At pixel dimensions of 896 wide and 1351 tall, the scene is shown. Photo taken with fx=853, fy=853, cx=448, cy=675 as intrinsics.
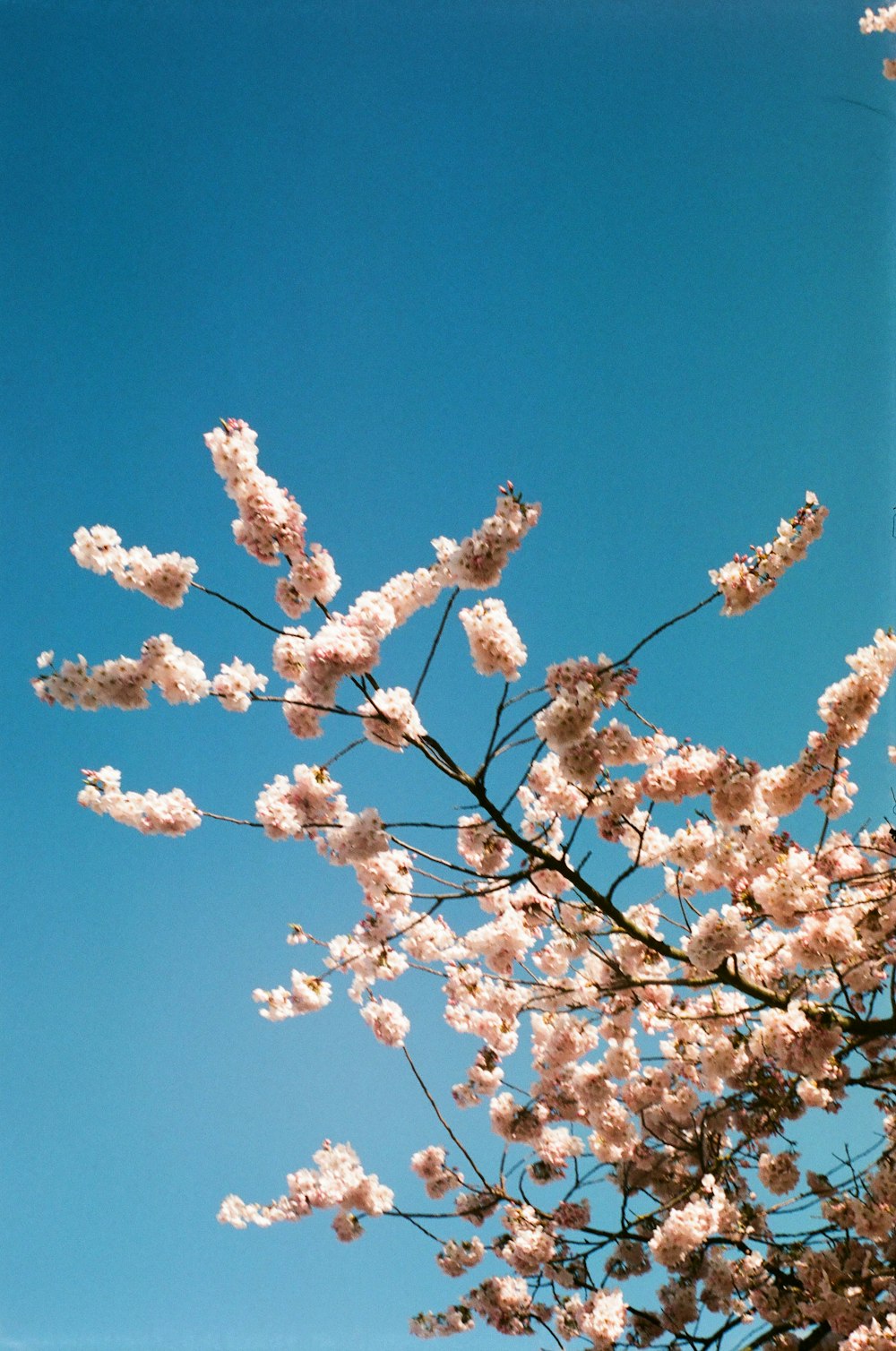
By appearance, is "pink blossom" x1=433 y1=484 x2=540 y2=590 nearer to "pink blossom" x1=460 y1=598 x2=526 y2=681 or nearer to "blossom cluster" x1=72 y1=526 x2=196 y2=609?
"pink blossom" x1=460 y1=598 x2=526 y2=681

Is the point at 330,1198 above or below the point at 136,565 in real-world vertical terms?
below

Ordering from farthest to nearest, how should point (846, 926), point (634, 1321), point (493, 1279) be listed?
point (493, 1279) < point (634, 1321) < point (846, 926)

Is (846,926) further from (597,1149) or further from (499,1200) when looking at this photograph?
(499,1200)

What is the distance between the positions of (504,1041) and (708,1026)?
159 cm

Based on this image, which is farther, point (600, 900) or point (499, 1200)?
point (499, 1200)

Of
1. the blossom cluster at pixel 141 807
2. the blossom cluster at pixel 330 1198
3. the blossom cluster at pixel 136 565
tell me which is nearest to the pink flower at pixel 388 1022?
the blossom cluster at pixel 330 1198

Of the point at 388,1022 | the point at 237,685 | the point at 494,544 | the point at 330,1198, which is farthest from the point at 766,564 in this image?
the point at 330,1198

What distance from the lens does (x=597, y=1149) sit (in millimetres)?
6508

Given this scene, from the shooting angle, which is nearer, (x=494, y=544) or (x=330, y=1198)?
(x=494, y=544)

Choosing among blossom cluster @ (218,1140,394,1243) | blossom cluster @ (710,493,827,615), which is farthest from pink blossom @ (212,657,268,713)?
blossom cluster @ (218,1140,394,1243)

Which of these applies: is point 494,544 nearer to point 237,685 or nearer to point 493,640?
point 493,640

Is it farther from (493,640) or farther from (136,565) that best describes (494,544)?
(136,565)

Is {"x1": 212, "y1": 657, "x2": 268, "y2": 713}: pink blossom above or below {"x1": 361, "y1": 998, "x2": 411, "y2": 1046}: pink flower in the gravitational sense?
above

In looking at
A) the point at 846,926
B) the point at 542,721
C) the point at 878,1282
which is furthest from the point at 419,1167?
the point at 542,721
